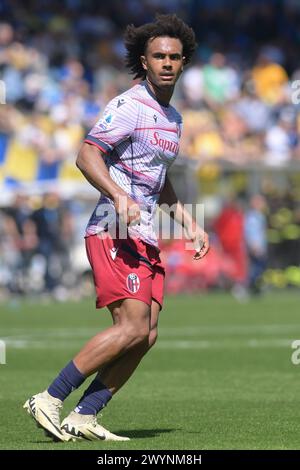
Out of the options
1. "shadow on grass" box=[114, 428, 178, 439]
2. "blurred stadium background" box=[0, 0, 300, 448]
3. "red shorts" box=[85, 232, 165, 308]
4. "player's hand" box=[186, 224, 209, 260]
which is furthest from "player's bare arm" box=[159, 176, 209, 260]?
"blurred stadium background" box=[0, 0, 300, 448]

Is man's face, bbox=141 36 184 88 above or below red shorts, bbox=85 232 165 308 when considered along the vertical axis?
above

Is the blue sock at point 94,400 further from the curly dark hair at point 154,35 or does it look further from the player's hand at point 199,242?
the curly dark hair at point 154,35

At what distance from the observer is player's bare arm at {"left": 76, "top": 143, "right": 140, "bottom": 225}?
26.4ft

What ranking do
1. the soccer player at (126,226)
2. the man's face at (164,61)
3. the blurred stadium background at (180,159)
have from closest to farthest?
the soccer player at (126,226), the man's face at (164,61), the blurred stadium background at (180,159)

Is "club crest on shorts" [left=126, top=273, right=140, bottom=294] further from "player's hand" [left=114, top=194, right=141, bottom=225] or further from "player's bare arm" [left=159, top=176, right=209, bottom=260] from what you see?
"player's bare arm" [left=159, top=176, right=209, bottom=260]

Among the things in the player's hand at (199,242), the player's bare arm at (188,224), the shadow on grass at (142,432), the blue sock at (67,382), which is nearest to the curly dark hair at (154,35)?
the player's bare arm at (188,224)

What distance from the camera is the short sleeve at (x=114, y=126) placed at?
8.45 meters

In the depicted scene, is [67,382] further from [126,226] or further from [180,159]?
[180,159]

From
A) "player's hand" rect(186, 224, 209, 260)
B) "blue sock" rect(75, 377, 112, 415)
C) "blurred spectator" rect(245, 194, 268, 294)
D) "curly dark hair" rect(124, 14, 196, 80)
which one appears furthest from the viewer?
"blurred spectator" rect(245, 194, 268, 294)

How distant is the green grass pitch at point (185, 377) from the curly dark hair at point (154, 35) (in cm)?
256

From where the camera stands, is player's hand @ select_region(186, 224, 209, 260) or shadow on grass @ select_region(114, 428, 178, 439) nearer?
shadow on grass @ select_region(114, 428, 178, 439)

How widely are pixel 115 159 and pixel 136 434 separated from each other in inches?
73.7
